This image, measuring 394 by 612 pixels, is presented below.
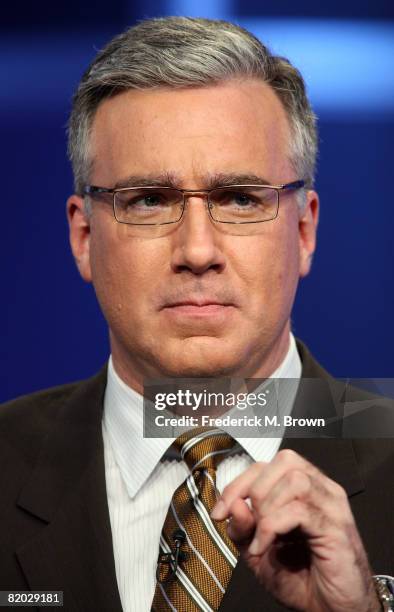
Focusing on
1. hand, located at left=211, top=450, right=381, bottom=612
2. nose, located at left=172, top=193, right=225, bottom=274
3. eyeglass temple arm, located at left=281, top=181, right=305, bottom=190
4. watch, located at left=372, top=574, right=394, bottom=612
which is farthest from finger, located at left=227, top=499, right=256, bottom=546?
eyeglass temple arm, located at left=281, top=181, right=305, bottom=190

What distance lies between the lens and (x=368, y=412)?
1949 millimetres

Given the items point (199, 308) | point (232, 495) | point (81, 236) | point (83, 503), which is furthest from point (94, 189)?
point (232, 495)

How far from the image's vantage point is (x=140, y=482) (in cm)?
187

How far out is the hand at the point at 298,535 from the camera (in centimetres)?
127

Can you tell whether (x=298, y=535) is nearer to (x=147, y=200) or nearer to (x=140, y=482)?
(x=140, y=482)

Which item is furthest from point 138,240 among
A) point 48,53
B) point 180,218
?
point 48,53

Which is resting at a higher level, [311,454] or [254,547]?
[311,454]

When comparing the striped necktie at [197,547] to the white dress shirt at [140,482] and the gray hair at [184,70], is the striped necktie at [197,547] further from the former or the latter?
the gray hair at [184,70]

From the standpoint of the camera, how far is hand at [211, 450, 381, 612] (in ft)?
4.16

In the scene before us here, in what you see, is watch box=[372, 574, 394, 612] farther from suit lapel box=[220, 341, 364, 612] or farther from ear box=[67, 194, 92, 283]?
ear box=[67, 194, 92, 283]

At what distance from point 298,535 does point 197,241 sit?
2.10 ft

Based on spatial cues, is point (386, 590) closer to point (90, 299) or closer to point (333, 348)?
point (333, 348)

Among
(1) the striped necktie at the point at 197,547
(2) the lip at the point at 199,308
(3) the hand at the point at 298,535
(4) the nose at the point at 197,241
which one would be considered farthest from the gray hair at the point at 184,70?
(3) the hand at the point at 298,535

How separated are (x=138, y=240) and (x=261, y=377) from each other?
1.18 ft
